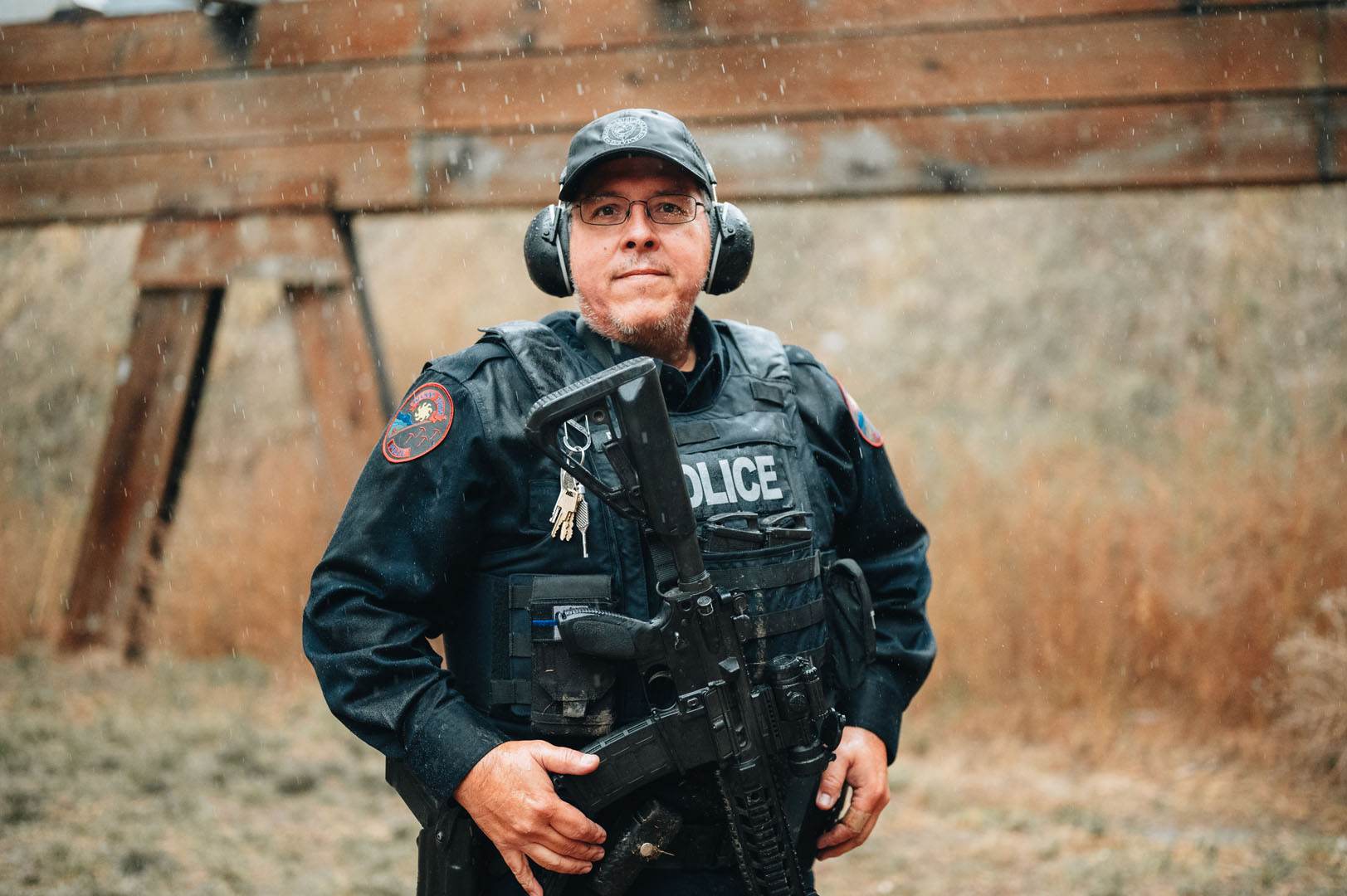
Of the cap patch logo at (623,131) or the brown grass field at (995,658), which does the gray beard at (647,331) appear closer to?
the cap patch logo at (623,131)

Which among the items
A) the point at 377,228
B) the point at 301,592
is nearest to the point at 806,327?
the point at 377,228

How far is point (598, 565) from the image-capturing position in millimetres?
1727

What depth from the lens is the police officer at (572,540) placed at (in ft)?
5.38

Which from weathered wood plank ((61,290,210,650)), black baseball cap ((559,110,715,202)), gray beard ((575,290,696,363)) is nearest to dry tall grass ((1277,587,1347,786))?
gray beard ((575,290,696,363))

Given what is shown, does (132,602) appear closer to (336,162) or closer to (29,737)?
(29,737)

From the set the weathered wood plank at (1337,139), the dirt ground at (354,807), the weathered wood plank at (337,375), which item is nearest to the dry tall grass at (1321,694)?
the dirt ground at (354,807)

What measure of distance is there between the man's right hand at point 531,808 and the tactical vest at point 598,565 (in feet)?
0.23

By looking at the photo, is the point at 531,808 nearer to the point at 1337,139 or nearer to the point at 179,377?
the point at 1337,139

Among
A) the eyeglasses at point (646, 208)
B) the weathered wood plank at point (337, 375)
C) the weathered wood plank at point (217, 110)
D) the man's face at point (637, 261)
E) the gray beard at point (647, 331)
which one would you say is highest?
the weathered wood plank at point (217, 110)

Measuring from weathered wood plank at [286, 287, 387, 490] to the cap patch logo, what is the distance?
8.37 feet

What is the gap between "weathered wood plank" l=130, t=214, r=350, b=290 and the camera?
407 cm

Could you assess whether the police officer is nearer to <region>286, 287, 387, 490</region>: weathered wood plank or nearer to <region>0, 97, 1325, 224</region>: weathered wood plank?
<region>0, 97, 1325, 224</region>: weathered wood plank

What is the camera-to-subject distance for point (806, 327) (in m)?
11.2

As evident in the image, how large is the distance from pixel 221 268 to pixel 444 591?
298cm
